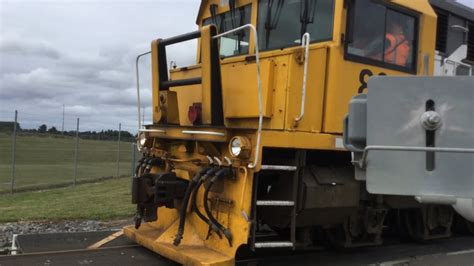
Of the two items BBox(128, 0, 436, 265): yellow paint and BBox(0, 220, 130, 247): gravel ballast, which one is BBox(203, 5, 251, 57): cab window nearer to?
BBox(128, 0, 436, 265): yellow paint

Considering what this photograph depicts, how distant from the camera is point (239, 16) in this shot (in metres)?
6.11

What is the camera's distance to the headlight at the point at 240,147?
464 centimetres

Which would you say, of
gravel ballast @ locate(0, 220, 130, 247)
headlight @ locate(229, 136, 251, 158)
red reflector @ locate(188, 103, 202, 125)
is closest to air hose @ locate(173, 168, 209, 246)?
headlight @ locate(229, 136, 251, 158)

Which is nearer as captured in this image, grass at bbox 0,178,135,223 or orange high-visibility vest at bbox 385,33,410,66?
orange high-visibility vest at bbox 385,33,410,66

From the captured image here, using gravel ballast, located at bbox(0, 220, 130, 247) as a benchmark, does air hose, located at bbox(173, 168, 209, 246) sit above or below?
above

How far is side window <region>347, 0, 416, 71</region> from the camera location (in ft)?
17.2

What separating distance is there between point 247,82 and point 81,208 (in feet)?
18.1

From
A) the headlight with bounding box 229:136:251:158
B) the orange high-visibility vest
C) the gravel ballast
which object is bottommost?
the gravel ballast

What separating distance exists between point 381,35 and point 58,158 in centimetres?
2004

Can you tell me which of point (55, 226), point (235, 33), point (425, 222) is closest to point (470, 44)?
point (425, 222)

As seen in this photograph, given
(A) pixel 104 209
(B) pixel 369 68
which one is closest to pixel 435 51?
(B) pixel 369 68

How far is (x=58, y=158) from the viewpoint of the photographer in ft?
74.8

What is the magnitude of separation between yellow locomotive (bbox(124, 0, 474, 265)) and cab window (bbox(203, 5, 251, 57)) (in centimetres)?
2

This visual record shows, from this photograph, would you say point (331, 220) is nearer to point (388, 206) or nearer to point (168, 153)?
point (388, 206)
